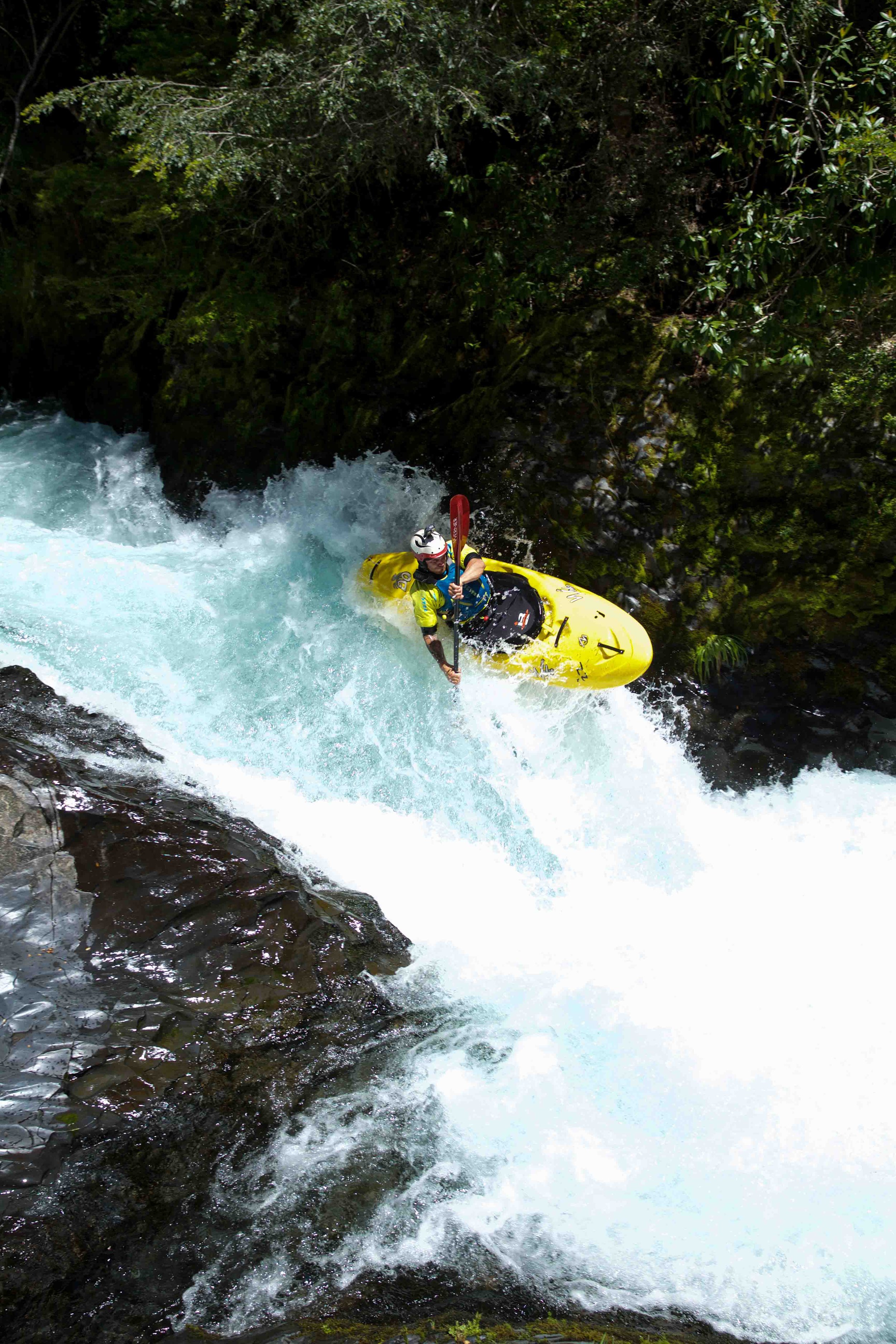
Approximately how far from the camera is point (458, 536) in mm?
5250

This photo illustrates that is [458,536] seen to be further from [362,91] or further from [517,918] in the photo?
[362,91]

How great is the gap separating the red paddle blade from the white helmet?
0.35 metres

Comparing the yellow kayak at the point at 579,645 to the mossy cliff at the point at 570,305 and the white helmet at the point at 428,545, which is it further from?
the white helmet at the point at 428,545

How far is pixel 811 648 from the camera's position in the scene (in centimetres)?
532

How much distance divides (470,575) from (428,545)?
41cm

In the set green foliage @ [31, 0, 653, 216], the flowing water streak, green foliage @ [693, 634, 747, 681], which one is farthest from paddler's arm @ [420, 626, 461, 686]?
green foliage @ [31, 0, 653, 216]

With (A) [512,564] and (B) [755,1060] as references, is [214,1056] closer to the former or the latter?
(B) [755,1060]

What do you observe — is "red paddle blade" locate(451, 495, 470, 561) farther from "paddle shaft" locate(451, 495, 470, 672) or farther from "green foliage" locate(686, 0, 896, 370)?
"green foliage" locate(686, 0, 896, 370)

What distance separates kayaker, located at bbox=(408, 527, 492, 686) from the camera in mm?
4922

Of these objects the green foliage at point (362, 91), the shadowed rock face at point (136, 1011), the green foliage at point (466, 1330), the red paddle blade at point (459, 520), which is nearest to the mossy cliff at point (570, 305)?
the green foliage at point (362, 91)

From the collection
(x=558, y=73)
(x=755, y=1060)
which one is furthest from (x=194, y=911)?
(x=558, y=73)

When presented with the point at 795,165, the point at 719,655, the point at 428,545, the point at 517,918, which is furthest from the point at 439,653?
the point at 795,165

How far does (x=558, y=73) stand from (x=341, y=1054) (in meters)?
5.69

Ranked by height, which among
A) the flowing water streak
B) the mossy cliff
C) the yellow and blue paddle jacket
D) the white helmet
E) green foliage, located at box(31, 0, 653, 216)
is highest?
green foliage, located at box(31, 0, 653, 216)
